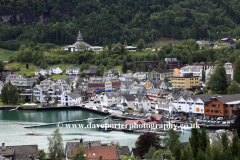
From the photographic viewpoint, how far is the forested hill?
3137 inches

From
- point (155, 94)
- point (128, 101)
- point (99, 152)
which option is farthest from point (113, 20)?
point (99, 152)

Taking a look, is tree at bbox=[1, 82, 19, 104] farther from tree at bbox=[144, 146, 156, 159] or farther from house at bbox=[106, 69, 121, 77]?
tree at bbox=[144, 146, 156, 159]

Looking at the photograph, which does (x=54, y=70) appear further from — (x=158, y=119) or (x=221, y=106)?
(x=221, y=106)

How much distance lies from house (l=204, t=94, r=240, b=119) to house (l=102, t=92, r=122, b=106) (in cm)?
1092

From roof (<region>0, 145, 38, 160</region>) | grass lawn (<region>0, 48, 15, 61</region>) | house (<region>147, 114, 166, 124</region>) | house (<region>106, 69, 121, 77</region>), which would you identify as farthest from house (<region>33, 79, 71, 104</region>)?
grass lawn (<region>0, 48, 15, 61</region>)

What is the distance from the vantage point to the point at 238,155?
14055 mm

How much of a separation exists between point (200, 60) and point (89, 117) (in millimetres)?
28375

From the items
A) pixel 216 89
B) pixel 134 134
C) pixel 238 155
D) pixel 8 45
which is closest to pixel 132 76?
pixel 216 89

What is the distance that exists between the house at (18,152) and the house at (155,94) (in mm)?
20360

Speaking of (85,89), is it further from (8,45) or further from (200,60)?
(8,45)

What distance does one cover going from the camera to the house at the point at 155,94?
39.1m

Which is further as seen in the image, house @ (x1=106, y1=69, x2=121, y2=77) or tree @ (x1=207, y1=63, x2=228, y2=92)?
house @ (x1=106, y1=69, x2=121, y2=77)

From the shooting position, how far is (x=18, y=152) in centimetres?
1930

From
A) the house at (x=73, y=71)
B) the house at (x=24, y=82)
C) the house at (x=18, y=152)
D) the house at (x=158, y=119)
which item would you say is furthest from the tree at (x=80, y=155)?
the house at (x=73, y=71)
